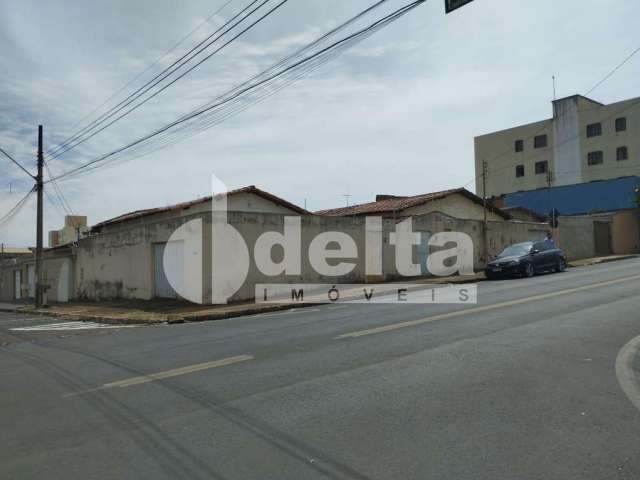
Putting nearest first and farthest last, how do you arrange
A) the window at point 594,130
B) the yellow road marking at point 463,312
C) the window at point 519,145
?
the yellow road marking at point 463,312
the window at point 594,130
the window at point 519,145

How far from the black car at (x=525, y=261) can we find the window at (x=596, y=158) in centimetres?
3642

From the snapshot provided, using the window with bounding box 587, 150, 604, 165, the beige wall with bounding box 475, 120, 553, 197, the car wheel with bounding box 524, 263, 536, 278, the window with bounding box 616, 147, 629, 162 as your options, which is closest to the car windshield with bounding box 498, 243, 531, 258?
the car wheel with bounding box 524, 263, 536, 278

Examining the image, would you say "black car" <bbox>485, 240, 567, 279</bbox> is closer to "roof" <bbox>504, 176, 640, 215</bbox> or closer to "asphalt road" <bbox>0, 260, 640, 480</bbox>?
"asphalt road" <bbox>0, 260, 640, 480</bbox>

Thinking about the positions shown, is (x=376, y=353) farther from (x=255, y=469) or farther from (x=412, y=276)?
(x=412, y=276)

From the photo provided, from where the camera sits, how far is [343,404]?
5.32 meters

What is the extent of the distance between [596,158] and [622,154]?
97.8 inches

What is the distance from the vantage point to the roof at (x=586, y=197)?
138ft

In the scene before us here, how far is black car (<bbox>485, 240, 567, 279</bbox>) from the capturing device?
21.2m

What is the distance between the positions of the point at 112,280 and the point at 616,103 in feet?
166

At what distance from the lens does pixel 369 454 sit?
13.4ft

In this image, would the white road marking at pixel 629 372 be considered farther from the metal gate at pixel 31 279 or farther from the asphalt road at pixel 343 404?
the metal gate at pixel 31 279

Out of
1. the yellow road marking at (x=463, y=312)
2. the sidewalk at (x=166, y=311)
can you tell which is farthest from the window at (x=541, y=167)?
the yellow road marking at (x=463, y=312)

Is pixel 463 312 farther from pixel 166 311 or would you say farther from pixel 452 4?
pixel 166 311

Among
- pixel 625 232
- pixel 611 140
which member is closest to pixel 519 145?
pixel 611 140
